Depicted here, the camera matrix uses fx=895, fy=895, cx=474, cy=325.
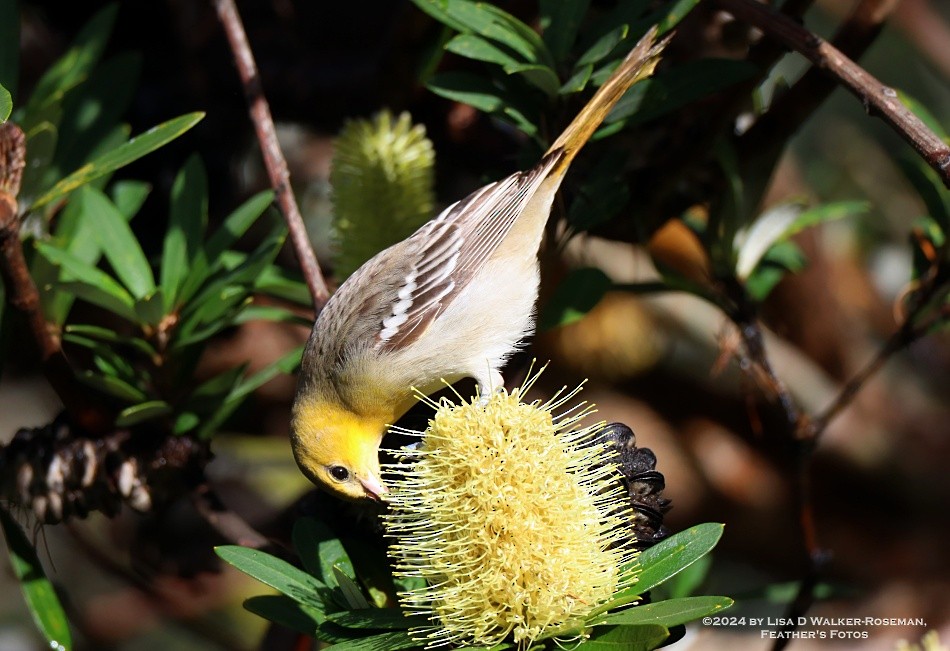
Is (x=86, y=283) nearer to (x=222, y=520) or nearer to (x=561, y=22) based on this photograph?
(x=222, y=520)

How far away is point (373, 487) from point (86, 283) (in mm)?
701

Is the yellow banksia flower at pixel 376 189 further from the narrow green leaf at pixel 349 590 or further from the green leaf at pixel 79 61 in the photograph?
the narrow green leaf at pixel 349 590

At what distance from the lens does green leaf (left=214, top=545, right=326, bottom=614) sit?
137 cm

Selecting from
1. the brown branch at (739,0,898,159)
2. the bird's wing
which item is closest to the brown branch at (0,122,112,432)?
the bird's wing

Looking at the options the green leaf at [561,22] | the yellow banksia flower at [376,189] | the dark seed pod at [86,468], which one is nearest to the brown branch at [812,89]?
the green leaf at [561,22]

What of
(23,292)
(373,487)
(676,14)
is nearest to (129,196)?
(23,292)

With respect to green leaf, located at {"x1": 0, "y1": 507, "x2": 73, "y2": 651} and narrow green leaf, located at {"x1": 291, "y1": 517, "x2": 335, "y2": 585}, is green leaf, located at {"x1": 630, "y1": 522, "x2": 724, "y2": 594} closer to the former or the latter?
narrow green leaf, located at {"x1": 291, "y1": 517, "x2": 335, "y2": 585}

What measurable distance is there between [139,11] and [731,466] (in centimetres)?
275

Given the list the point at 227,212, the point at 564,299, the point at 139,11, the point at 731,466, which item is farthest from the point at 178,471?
the point at 731,466

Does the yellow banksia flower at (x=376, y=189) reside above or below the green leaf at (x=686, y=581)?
above

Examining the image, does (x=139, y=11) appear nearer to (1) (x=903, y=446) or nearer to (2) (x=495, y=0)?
(2) (x=495, y=0)

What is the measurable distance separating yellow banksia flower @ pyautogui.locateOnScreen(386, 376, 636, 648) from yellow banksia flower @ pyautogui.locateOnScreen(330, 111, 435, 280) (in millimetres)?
910

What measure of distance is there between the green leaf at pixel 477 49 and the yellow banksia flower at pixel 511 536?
77cm

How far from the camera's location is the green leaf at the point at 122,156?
5.29 feet
